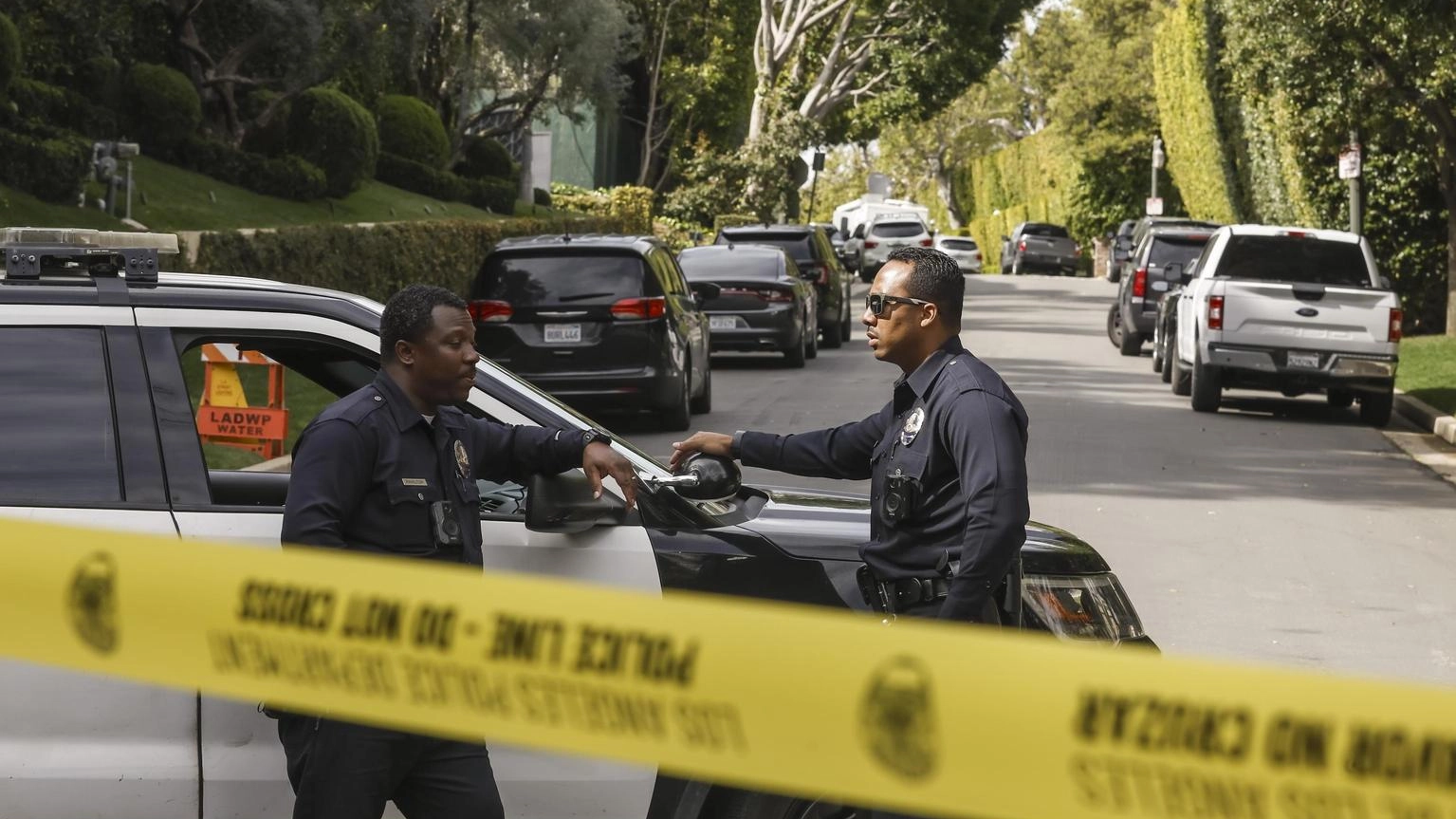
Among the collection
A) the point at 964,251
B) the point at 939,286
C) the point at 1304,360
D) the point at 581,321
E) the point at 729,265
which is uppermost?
the point at 939,286

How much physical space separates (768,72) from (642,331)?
1283 inches

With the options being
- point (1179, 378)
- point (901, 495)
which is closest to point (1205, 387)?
point (1179, 378)

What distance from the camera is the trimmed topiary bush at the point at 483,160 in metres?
41.8

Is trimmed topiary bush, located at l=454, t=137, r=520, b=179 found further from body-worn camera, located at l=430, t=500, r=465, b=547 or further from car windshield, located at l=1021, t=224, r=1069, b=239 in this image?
body-worn camera, located at l=430, t=500, r=465, b=547

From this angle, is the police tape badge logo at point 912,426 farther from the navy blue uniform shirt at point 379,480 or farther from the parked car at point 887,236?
the parked car at point 887,236

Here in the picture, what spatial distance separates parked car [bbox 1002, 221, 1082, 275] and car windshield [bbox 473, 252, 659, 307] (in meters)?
46.3

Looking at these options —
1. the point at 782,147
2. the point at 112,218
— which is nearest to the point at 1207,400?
the point at 112,218

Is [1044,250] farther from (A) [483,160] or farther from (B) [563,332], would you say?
(B) [563,332]

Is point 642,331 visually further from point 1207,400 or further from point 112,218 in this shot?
point 112,218

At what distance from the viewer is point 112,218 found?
2219 cm

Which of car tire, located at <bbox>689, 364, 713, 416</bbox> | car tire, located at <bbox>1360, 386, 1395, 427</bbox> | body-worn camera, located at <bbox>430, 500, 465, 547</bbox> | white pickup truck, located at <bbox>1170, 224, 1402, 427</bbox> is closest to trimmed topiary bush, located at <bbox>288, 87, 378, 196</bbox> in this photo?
car tire, located at <bbox>689, 364, 713, 416</bbox>

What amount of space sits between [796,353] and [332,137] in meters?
12.0

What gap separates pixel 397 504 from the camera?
3.78 m

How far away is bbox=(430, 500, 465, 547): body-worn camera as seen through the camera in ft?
12.4
